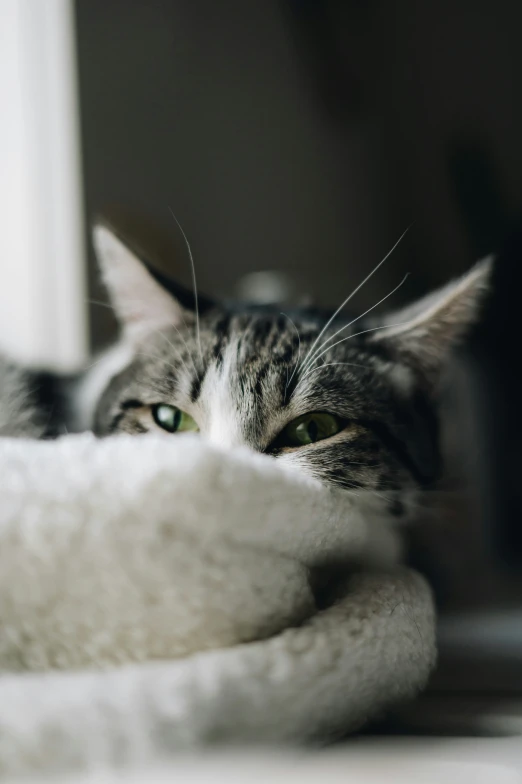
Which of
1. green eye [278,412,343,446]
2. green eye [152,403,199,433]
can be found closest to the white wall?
green eye [152,403,199,433]

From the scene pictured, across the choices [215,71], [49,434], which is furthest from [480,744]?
[215,71]

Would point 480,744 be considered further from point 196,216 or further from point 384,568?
point 196,216

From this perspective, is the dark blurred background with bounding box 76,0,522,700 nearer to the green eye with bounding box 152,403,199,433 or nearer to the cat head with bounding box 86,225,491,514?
the cat head with bounding box 86,225,491,514

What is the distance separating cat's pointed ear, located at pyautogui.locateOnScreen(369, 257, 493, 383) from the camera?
25.0 inches

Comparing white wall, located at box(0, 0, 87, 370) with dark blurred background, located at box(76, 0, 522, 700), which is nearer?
dark blurred background, located at box(76, 0, 522, 700)

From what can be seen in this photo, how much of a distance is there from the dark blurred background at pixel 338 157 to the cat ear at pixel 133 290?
277mm

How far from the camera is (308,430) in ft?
2.09

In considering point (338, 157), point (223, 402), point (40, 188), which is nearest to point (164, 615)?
point (223, 402)

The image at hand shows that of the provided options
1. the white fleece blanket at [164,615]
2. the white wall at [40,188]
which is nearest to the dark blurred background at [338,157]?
the white wall at [40,188]

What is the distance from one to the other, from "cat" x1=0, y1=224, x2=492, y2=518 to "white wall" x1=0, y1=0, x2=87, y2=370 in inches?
15.8

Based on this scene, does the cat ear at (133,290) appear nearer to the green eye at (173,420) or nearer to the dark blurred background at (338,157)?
the green eye at (173,420)

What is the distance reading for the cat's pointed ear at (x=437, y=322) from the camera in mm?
635

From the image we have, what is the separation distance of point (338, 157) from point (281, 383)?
568mm

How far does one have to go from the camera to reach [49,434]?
749 millimetres
